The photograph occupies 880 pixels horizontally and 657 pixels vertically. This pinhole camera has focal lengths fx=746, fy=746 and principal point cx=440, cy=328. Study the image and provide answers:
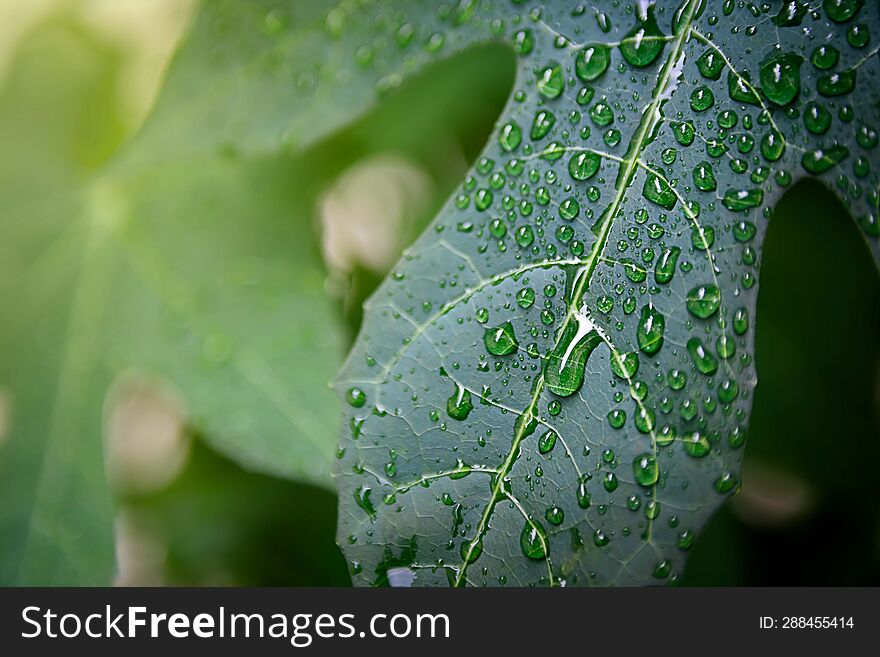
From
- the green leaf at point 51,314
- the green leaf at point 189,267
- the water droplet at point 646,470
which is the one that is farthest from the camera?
the green leaf at point 51,314

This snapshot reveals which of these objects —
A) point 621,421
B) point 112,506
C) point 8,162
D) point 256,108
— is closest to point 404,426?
point 621,421

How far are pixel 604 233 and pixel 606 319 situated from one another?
47 millimetres

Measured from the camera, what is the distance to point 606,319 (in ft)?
1.30

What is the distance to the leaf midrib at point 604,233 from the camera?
39cm

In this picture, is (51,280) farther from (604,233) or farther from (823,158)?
(823,158)

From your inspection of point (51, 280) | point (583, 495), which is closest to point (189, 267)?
point (51, 280)

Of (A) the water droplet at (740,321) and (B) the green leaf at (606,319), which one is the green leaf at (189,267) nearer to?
(B) the green leaf at (606,319)

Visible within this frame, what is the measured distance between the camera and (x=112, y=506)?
2.09 feet

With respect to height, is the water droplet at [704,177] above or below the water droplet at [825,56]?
below

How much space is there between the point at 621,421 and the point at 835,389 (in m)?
0.47

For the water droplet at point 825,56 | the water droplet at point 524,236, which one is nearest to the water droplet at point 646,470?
the water droplet at point 524,236

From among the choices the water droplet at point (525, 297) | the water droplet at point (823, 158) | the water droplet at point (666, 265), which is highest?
the water droplet at point (823, 158)

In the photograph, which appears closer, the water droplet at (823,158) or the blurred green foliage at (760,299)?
the water droplet at (823,158)

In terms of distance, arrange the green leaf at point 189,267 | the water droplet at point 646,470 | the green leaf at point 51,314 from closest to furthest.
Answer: the water droplet at point 646,470 → the green leaf at point 189,267 → the green leaf at point 51,314
